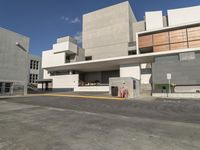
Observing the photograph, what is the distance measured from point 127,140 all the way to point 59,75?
3180 cm

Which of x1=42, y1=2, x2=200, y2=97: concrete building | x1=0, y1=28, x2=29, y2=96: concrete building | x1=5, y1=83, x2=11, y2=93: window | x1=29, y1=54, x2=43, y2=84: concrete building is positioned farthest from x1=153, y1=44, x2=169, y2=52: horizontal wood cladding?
x1=29, y1=54, x2=43, y2=84: concrete building

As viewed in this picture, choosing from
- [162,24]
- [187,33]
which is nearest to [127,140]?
[187,33]

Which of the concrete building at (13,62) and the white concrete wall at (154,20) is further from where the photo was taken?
the white concrete wall at (154,20)

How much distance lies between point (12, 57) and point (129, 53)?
26.0m

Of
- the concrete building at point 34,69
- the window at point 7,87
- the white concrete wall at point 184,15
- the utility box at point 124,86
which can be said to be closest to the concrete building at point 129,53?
the white concrete wall at point 184,15

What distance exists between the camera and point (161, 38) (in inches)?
972

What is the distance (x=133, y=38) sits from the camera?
1384 inches

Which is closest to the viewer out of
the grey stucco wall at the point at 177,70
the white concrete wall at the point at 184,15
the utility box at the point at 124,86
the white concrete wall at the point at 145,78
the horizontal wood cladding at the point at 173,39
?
the utility box at the point at 124,86

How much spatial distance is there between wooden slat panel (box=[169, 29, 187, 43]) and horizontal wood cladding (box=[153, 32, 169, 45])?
33.2 inches

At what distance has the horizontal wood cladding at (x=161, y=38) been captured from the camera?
2420 centimetres

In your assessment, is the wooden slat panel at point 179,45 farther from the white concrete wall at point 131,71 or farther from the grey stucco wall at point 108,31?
the grey stucco wall at point 108,31

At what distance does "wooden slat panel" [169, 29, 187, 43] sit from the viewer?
23.0 meters

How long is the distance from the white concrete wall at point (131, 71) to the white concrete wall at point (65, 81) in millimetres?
11849

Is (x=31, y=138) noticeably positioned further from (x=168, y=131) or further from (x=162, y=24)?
(x=162, y=24)
